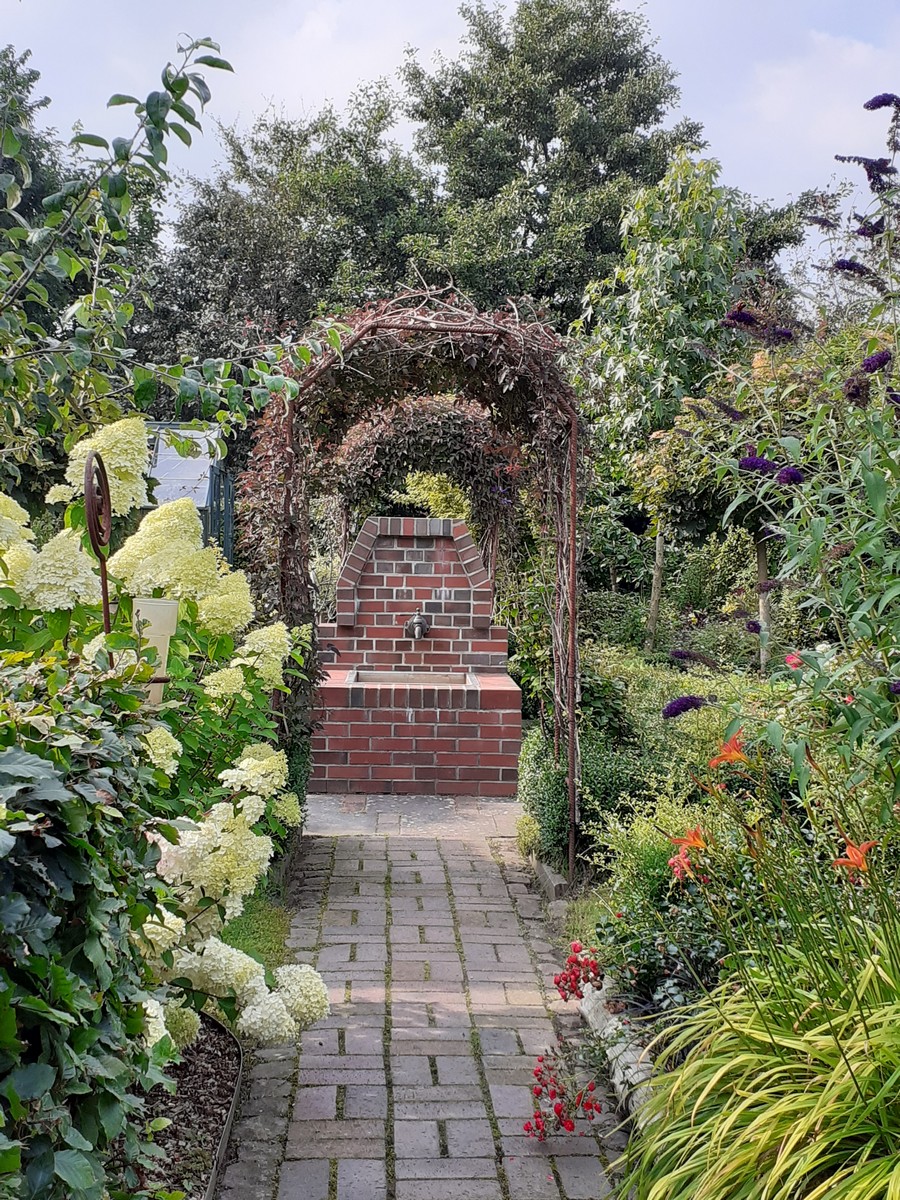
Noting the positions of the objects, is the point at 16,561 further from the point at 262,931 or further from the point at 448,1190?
the point at 262,931

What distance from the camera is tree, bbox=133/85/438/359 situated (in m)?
15.5

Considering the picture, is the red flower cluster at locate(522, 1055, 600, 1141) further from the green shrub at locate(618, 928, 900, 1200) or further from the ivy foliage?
the ivy foliage

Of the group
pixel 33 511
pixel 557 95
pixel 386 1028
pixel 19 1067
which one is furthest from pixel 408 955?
pixel 557 95

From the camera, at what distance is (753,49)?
707cm

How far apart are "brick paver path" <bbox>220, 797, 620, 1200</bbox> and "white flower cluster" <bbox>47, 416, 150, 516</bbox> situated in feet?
5.42

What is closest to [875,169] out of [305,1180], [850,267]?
[850,267]

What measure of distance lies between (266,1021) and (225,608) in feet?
3.51

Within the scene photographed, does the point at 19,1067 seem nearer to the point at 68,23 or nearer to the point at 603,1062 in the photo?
the point at 603,1062

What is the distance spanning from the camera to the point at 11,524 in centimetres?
218

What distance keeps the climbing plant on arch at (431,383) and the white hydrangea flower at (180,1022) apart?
2.29m

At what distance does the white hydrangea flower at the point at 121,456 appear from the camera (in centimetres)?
239

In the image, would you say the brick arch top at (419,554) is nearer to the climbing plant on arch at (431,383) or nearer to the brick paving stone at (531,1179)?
the climbing plant on arch at (431,383)

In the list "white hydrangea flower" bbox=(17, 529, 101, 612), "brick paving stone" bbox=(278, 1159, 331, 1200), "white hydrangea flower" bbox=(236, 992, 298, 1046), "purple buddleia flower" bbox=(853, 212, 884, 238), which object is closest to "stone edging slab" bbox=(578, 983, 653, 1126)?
"brick paving stone" bbox=(278, 1159, 331, 1200)

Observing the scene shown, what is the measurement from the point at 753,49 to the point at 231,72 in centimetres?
616
